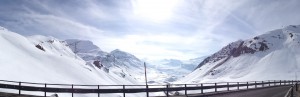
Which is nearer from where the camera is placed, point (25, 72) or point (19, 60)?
point (25, 72)

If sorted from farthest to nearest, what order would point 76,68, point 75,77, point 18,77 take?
point 76,68
point 75,77
point 18,77

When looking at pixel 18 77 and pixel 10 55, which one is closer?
pixel 18 77

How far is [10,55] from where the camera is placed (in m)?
74.6

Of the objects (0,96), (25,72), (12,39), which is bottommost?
(0,96)

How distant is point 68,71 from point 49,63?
17.3 feet

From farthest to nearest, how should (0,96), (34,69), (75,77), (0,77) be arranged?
1. (75,77)
2. (34,69)
3. (0,77)
4. (0,96)

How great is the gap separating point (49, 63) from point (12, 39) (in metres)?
21.8

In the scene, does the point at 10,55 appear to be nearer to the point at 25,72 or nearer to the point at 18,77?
the point at 25,72

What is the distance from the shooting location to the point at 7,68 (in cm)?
6019

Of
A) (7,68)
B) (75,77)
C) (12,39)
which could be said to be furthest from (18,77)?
(12,39)

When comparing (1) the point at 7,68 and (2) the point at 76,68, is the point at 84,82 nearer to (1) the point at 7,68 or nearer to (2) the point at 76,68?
(2) the point at 76,68

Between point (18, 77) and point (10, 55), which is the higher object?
point (10, 55)

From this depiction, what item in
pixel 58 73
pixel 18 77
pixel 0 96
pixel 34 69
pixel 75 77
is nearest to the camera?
pixel 0 96

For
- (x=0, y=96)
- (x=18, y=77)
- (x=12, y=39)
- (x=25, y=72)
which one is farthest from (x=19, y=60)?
(x=0, y=96)
